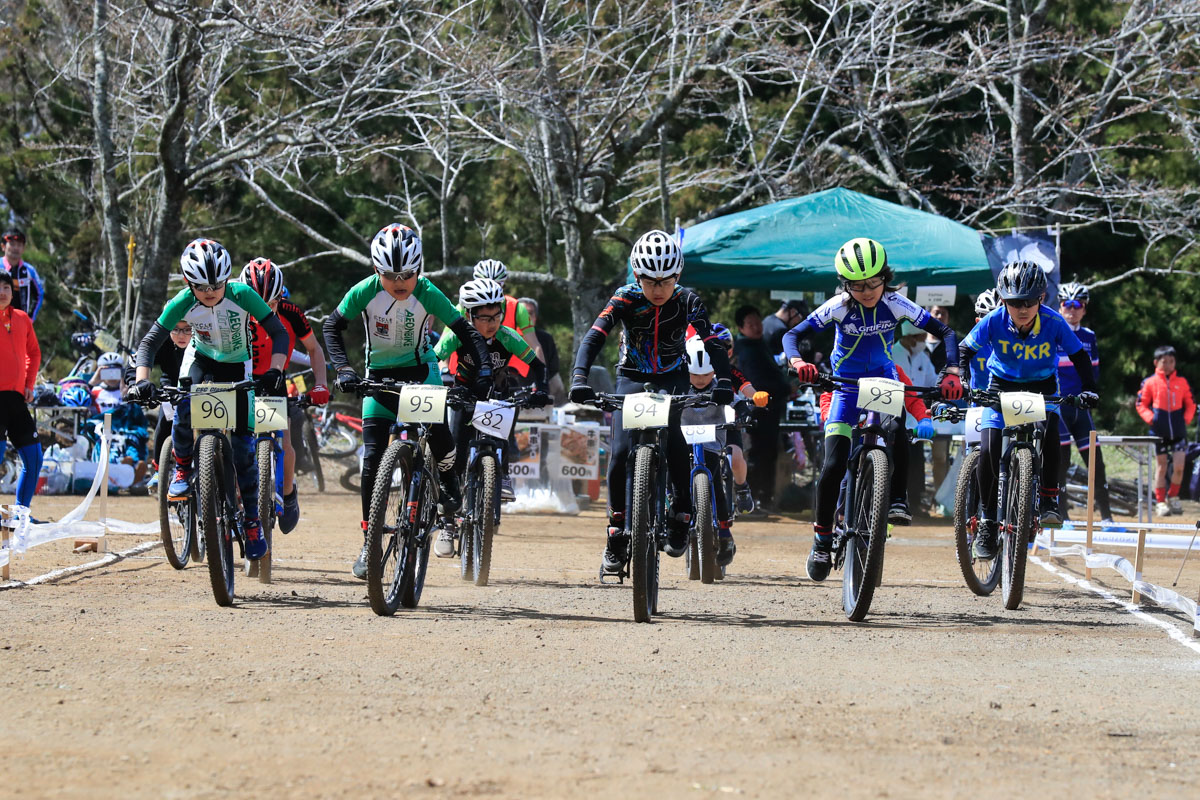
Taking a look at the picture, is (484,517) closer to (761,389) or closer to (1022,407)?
(1022,407)

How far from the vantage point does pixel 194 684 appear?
18.5 feet

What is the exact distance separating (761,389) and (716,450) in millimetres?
5349

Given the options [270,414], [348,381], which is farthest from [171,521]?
[348,381]

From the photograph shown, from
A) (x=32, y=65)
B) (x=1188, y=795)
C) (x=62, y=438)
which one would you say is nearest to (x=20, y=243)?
(x=62, y=438)

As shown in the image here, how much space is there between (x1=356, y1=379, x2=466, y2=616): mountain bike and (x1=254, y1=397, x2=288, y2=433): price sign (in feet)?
2.77

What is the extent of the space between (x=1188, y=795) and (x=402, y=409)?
4518mm

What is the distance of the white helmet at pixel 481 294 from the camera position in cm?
991

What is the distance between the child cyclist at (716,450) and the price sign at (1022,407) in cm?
168

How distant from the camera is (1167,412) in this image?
1791cm

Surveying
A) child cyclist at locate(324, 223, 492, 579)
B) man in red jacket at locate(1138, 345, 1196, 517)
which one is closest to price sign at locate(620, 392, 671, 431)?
child cyclist at locate(324, 223, 492, 579)

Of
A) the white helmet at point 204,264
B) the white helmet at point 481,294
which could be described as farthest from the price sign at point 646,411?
the white helmet at point 481,294

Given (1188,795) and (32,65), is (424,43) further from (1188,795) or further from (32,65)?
Answer: (1188,795)

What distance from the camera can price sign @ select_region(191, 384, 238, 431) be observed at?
785 centimetres

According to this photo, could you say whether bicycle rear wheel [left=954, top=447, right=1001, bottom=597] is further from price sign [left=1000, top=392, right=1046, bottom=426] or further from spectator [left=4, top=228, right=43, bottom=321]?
spectator [left=4, top=228, right=43, bottom=321]
